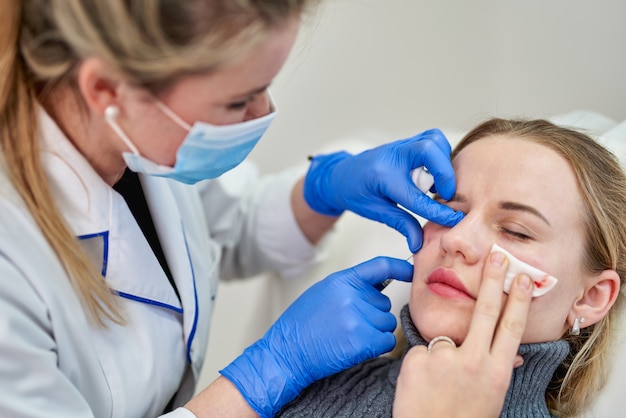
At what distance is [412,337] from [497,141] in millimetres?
440

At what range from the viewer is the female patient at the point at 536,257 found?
4.02ft

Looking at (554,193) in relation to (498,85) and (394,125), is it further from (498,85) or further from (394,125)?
(394,125)

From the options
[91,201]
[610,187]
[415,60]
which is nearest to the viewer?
[91,201]

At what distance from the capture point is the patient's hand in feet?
3.43

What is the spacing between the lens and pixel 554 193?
48.9 inches

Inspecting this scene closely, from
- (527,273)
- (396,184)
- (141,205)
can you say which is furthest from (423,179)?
(141,205)

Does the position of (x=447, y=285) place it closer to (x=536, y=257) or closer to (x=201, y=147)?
(x=536, y=257)

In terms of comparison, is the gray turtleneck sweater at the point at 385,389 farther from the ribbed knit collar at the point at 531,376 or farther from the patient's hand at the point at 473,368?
the patient's hand at the point at 473,368

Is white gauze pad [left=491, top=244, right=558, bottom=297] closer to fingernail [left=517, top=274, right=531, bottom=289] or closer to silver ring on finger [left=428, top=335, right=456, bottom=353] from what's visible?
fingernail [left=517, top=274, right=531, bottom=289]

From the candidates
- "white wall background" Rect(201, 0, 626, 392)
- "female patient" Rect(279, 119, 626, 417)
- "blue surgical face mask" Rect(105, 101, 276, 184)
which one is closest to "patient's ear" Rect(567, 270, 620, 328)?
"female patient" Rect(279, 119, 626, 417)

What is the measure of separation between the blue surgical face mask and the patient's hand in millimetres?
478

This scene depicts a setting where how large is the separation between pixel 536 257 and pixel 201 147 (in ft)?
2.13

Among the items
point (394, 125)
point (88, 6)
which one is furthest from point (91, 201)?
point (394, 125)

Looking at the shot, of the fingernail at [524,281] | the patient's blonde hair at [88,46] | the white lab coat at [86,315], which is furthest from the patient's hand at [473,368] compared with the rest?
the patient's blonde hair at [88,46]
